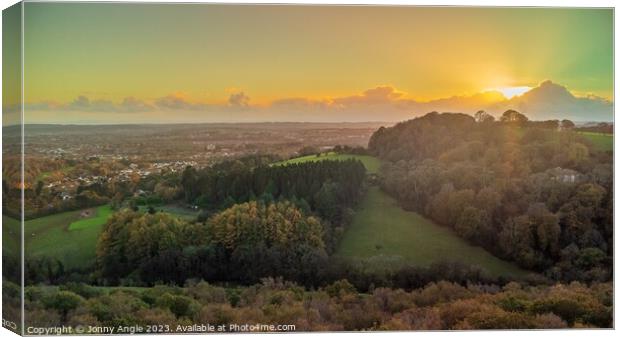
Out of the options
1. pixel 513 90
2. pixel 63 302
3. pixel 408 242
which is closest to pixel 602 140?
pixel 513 90

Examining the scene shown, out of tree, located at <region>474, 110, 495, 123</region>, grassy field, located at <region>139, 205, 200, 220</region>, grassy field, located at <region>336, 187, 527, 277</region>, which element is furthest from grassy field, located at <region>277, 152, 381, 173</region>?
tree, located at <region>474, 110, 495, 123</region>

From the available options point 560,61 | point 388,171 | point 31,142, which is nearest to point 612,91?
point 560,61

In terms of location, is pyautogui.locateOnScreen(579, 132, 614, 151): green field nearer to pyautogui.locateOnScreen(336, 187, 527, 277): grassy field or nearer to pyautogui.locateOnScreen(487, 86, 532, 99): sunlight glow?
pyautogui.locateOnScreen(487, 86, 532, 99): sunlight glow

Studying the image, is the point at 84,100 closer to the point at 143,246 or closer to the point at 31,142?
the point at 31,142

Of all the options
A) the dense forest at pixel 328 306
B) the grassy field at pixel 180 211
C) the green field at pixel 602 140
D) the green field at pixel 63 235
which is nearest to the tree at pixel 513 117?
the green field at pixel 602 140

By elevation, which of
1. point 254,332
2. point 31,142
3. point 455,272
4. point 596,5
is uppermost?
point 596,5

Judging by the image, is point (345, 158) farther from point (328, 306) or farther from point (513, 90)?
point (513, 90)
